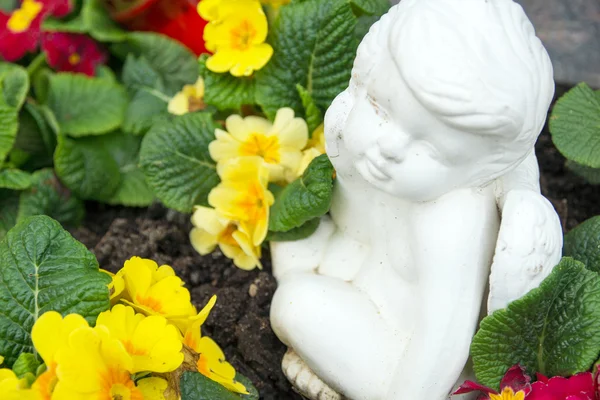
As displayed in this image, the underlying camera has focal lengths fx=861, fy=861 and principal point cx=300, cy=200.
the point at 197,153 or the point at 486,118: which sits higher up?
the point at 486,118

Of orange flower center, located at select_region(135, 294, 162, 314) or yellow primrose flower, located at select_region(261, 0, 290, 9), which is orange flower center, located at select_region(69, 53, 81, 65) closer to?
yellow primrose flower, located at select_region(261, 0, 290, 9)

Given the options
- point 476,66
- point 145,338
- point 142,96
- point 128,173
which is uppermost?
point 476,66

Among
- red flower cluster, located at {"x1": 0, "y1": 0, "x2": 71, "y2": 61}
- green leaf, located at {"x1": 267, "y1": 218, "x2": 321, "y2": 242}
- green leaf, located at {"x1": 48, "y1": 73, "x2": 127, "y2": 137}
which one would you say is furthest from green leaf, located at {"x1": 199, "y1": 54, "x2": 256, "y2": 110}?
red flower cluster, located at {"x1": 0, "y1": 0, "x2": 71, "y2": 61}

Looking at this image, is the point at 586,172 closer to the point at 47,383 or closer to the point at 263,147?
the point at 263,147

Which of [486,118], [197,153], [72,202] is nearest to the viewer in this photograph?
[486,118]

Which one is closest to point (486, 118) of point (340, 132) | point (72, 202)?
point (340, 132)

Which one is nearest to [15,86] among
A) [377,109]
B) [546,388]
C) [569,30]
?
[377,109]

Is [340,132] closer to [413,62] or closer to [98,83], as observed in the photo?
[413,62]
